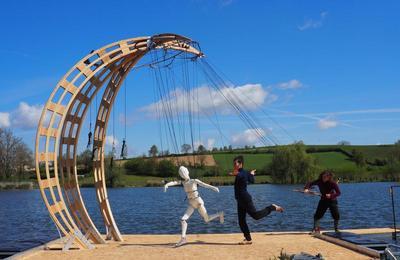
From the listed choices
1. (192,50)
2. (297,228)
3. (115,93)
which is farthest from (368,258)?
(297,228)

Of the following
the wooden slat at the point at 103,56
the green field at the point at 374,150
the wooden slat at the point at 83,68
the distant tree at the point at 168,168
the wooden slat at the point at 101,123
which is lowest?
the distant tree at the point at 168,168

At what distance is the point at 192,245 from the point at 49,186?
12.0 ft

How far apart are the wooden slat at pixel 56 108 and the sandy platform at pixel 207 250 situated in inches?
128

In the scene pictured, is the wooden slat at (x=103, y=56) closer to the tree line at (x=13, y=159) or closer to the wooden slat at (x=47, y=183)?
the wooden slat at (x=47, y=183)

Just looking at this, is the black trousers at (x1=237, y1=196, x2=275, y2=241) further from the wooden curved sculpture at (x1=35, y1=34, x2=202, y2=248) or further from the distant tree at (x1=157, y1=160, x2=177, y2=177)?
the distant tree at (x1=157, y1=160, x2=177, y2=177)

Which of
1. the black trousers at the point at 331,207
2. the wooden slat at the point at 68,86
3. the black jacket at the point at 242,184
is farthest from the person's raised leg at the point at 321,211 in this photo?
the wooden slat at the point at 68,86

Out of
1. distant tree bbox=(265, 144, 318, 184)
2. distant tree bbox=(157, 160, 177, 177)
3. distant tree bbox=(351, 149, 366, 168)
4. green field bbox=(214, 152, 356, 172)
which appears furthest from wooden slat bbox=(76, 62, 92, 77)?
distant tree bbox=(351, 149, 366, 168)

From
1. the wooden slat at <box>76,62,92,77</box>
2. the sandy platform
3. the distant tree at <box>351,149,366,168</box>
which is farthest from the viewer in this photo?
the distant tree at <box>351,149,366,168</box>

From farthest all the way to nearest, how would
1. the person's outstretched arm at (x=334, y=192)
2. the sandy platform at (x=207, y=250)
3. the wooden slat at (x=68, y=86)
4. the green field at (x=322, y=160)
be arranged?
the green field at (x=322, y=160) → the person's outstretched arm at (x=334, y=192) → the wooden slat at (x=68, y=86) → the sandy platform at (x=207, y=250)

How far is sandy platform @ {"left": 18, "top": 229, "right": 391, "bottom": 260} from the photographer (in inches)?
420

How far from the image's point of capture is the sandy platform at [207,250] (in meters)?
10.7

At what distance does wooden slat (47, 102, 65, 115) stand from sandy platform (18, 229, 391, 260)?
3.26m

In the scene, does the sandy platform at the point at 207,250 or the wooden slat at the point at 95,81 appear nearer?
the sandy platform at the point at 207,250

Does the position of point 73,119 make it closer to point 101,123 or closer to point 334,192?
point 101,123
